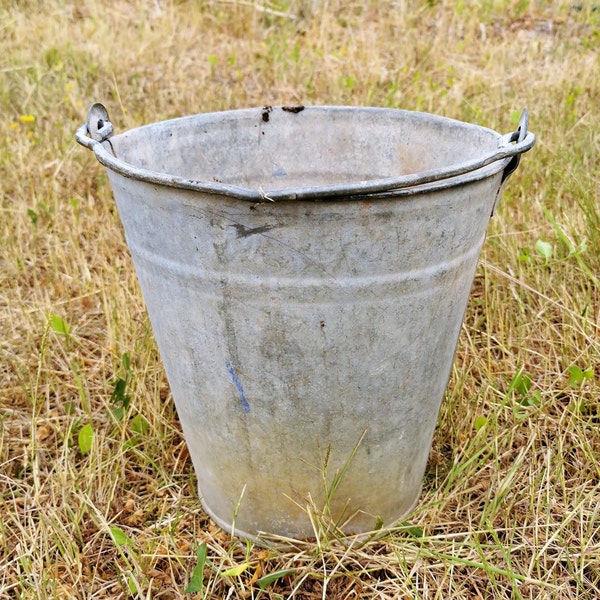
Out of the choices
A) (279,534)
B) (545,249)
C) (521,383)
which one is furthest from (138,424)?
(545,249)

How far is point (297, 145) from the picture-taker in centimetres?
179

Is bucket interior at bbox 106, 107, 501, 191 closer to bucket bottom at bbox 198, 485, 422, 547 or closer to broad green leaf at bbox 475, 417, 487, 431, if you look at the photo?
A: broad green leaf at bbox 475, 417, 487, 431

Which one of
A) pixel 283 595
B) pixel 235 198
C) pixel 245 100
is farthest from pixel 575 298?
pixel 245 100

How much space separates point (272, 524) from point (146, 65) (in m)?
3.17

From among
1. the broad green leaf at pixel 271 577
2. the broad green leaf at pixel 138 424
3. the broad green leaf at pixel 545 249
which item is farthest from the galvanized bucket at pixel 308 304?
the broad green leaf at pixel 545 249

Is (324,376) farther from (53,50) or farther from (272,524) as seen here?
(53,50)

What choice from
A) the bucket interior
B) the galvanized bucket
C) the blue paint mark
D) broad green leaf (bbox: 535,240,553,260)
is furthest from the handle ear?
broad green leaf (bbox: 535,240,553,260)

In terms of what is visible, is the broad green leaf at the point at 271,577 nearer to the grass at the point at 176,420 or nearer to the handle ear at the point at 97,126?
the grass at the point at 176,420

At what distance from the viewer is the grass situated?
1438 mm

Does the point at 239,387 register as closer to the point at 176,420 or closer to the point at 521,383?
the point at 176,420

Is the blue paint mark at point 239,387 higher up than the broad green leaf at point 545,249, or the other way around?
the blue paint mark at point 239,387

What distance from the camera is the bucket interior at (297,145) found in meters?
1.58

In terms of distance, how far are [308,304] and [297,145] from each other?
28.7 inches

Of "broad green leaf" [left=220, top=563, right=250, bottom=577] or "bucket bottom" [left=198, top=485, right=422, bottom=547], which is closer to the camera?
"broad green leaf" [left=220, top=563, right=250, bottom=577]
